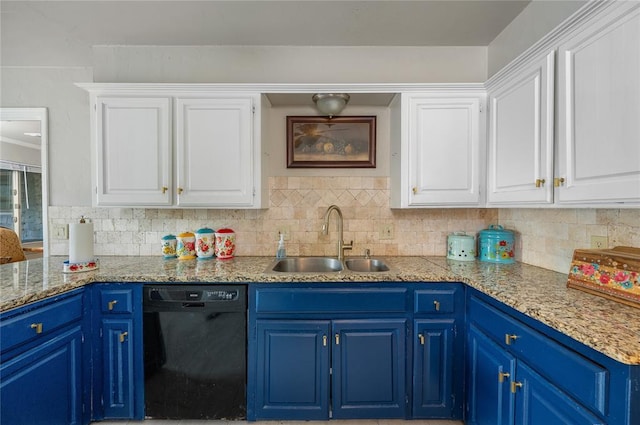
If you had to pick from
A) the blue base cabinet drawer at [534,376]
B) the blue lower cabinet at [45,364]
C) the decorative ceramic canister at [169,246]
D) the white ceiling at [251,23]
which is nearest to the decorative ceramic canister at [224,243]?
the decorative ceramic canister at [169,246]

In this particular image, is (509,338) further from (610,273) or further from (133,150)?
(133,150)

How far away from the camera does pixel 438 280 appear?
5.41ft

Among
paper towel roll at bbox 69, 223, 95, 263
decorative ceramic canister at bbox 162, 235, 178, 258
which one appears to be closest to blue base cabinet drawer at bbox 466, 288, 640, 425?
decorative ceramic canister at bbox 162, 235, 178, 258

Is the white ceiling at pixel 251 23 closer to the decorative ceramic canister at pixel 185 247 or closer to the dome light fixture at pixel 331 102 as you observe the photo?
the dome light fixture at pixel 331 102

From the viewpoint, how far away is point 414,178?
77.6 inches

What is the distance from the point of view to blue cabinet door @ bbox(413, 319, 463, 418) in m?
1.66

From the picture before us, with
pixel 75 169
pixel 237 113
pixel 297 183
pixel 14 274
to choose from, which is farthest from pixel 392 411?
pixel 75 169

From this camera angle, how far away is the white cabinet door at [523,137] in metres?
1.39

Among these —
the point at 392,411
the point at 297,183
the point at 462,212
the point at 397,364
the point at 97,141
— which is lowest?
the point at 392,411

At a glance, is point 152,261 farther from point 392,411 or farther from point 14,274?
point 392,411

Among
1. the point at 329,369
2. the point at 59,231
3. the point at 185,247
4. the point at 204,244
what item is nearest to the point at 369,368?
the point at 329,369

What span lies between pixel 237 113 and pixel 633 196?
1992mm

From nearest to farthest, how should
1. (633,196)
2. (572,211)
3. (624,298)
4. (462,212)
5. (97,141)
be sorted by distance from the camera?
(633,196), (624,298), (572,211), (97,141), (462,212)

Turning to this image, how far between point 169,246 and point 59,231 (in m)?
0.97
